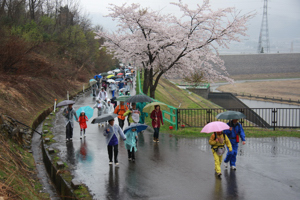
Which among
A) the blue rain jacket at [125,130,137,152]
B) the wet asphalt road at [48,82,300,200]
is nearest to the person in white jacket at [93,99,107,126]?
the wet asphalt road at [48,82,300,200]

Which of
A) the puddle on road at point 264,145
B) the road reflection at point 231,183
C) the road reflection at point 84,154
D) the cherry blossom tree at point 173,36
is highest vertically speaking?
the cherry blossom tree at point 173,36

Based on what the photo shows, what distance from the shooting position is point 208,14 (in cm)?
2180

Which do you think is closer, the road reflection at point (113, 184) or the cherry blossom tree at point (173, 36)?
the road reflection at point (113, 184)

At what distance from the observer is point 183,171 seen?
9.67m

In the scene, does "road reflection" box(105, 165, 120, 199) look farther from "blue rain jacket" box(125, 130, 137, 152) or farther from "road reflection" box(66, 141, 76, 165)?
"road reflection" box(66, 141, 76, 165)

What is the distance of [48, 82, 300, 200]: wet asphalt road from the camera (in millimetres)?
7914

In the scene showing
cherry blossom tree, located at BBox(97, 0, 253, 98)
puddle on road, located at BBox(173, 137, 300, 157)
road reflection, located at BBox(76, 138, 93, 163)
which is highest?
cherry blossom tree, located at BBox(97, 0, 253, 98)

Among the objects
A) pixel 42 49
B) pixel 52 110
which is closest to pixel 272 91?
pixel 42 49

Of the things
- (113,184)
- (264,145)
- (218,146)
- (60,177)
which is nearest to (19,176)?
(60,177)

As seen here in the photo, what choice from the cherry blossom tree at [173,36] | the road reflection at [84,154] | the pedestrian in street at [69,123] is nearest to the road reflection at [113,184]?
the road reflection at [84,154]

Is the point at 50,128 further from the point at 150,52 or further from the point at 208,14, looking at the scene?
the point at 208,14

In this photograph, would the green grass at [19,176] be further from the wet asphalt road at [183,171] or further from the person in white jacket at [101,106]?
the person in white jacket at [101,106]

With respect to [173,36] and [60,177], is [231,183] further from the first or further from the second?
[173,36]

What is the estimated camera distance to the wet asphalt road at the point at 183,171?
26.0 ft
